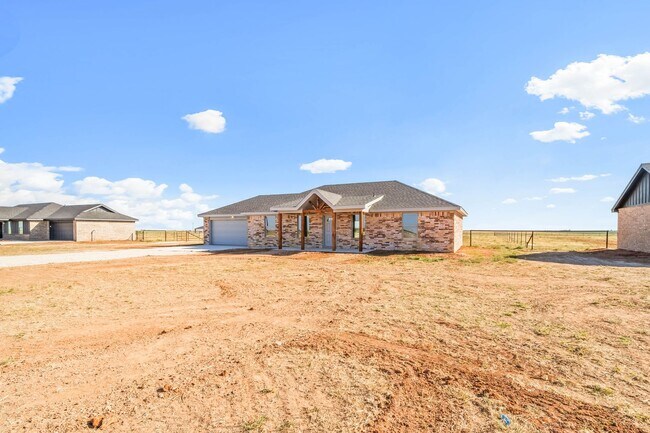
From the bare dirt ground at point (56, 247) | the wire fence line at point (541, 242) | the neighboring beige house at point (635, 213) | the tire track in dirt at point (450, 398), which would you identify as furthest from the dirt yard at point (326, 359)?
the wire fence line at point (541, 242)

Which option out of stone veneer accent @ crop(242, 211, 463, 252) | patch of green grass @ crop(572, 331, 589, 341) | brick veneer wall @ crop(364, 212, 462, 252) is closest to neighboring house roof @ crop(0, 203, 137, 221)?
stone veneer accent @ crop(242, 211, 463, 252)

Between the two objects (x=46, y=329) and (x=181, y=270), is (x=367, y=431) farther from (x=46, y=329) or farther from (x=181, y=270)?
(x=181, y=270)

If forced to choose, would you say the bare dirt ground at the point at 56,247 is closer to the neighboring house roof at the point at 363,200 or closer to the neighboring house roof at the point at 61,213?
the neighboring house roof at the point at 363,200

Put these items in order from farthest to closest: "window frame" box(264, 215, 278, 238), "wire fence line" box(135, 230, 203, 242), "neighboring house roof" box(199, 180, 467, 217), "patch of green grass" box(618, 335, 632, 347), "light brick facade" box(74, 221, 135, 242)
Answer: "wire fence line" box(135, 230, 203, 242) < "light brick facade" box(74, 221, 135, 242) < "window frame" box(264, 215, 278, 238) < "neighboring house roof" box(199, 180, 467, 217) < "patch of green grass" box(618, 335, 632, 347)

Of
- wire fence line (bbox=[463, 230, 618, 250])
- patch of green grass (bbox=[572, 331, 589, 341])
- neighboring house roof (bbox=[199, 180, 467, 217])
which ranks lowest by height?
wire fence line (bbox=[463, 230, 618, 250])

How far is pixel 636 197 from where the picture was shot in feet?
75.0

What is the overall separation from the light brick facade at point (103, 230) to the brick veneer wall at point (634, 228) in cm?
5126

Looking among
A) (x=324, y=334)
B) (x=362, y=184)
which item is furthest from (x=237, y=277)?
(x=362, y=184)

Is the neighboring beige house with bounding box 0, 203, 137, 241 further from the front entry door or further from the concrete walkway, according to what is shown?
the front entry door

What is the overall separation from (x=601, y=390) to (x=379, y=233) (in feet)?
58.8

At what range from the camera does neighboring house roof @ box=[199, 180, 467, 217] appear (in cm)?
2076

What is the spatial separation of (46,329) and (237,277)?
20.1ft

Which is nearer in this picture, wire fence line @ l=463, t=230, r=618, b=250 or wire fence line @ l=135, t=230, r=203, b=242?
wire fence line @ l=463, t=230, r=618, b=250

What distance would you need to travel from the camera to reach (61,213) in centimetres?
4216
